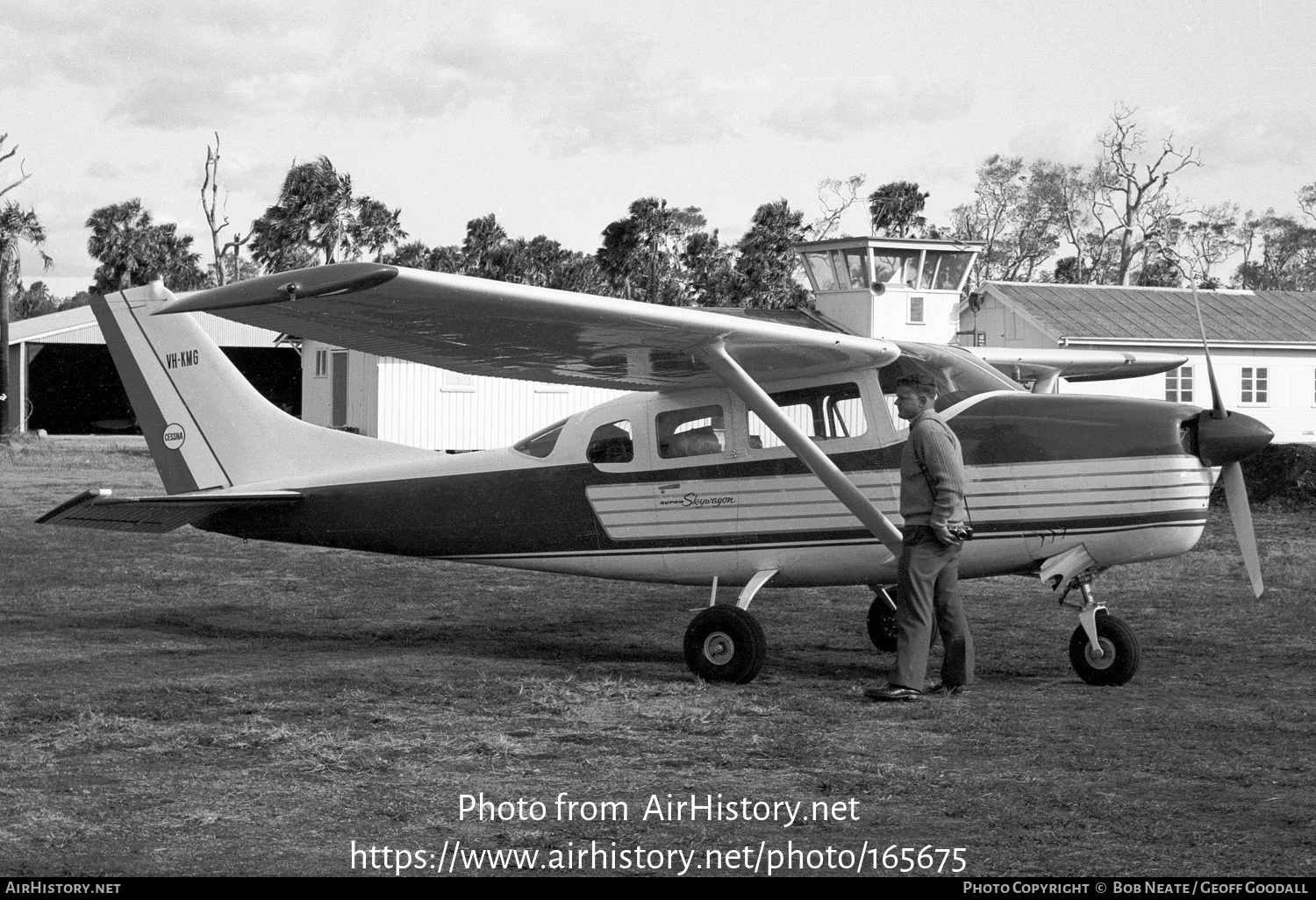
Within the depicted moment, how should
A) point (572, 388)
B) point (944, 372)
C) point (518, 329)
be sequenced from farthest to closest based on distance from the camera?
point (572, 388) → point (944, 372) → point (518, 329)

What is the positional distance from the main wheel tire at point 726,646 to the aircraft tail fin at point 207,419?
3.31 metres

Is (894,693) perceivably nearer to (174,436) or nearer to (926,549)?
(926,549)

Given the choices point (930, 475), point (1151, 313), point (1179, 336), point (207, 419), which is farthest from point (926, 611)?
point (1151, 313)

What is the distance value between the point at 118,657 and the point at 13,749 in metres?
2.95

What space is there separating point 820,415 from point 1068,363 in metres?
3.62

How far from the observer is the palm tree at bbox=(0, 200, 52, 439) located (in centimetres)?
4731

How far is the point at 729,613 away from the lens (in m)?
8.13

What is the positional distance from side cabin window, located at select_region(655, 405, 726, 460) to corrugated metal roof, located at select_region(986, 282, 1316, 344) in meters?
28.2

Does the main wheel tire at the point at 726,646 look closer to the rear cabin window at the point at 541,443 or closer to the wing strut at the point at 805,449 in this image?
the wing strut at the point at 805,449

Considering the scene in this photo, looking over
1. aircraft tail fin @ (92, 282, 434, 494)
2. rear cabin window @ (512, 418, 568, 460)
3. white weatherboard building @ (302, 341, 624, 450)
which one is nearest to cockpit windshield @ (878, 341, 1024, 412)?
rear cabin window @ (512, 418, 568, 460)

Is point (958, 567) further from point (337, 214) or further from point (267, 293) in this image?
point (337, 214)

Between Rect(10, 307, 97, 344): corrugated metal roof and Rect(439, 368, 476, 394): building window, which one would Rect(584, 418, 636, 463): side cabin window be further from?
Rect(10, 307, 97, 344): corrugated metal roof

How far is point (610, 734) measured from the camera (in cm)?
657
